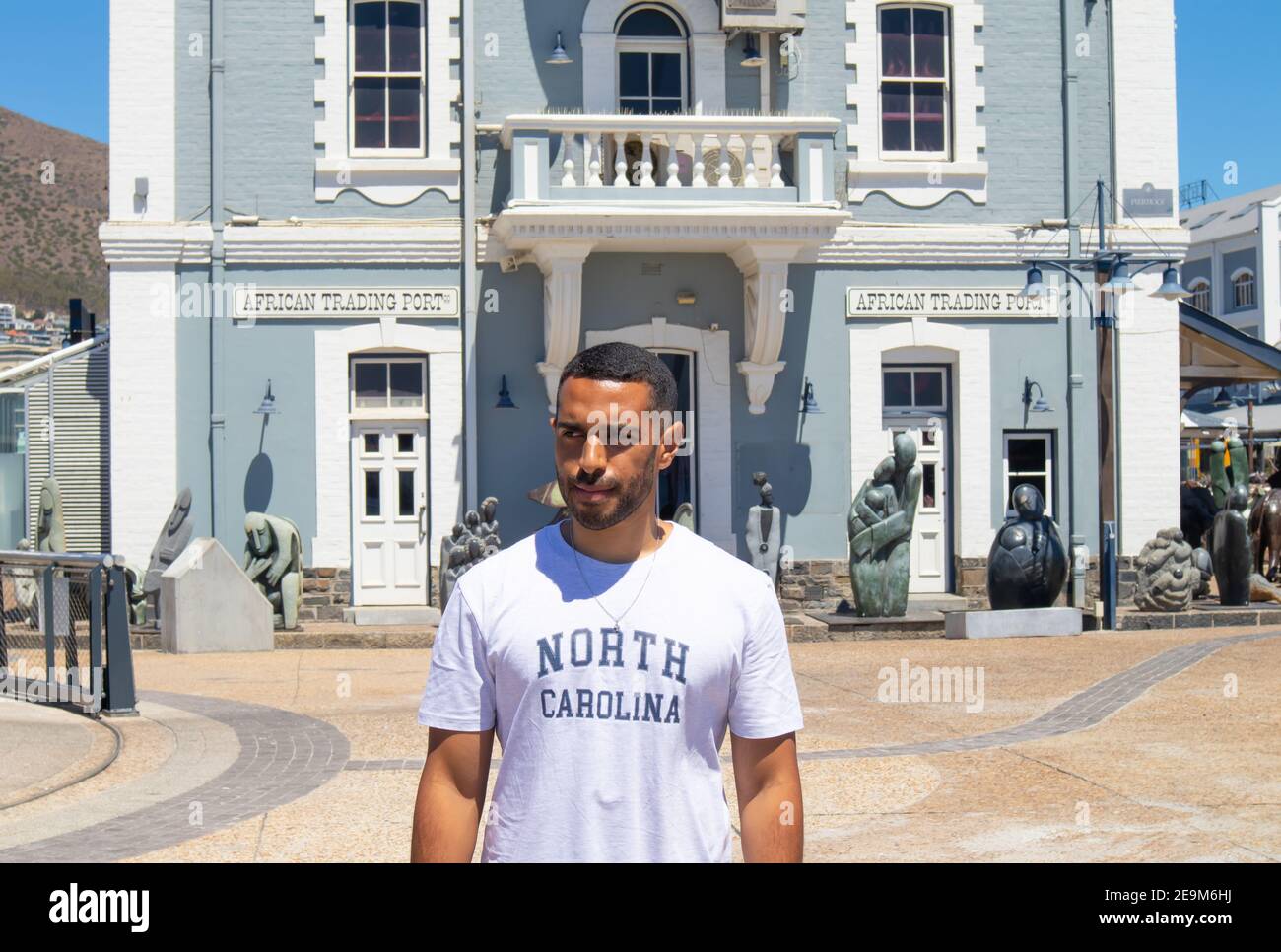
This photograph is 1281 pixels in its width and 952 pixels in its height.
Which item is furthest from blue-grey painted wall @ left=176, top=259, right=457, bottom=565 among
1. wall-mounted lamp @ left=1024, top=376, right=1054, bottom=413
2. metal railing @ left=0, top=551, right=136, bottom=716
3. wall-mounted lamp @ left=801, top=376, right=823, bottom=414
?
wall-mounted lamp @ left=1024, top=376, right=1054, bottom=413

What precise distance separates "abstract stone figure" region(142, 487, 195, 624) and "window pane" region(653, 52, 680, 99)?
735cm

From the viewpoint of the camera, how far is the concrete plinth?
51.4 feet

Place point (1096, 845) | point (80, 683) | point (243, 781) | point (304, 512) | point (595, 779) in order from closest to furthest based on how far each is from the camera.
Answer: point (595, 779) → point (1096, 845) → point (243, 781) → point (80, 683) → point (304, 512)

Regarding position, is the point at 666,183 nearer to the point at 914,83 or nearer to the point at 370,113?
the point at 914,83

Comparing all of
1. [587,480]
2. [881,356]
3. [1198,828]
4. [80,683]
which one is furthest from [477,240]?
[587,480]

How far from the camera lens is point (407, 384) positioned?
772 inches

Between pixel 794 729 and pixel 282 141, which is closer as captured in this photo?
pixel 794 729

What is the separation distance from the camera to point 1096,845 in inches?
276

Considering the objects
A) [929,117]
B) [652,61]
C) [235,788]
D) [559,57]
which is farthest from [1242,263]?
[235,788]

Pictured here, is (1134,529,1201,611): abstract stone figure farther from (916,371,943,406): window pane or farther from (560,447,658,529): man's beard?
(560,447,658,529): man's beard

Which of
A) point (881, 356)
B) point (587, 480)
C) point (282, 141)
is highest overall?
point (282, 141)

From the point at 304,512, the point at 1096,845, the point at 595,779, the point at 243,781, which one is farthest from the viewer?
the point at 304,512

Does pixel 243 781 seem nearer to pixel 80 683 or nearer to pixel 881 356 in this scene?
pixel 80 683

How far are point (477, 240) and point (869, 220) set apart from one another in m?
4.69
